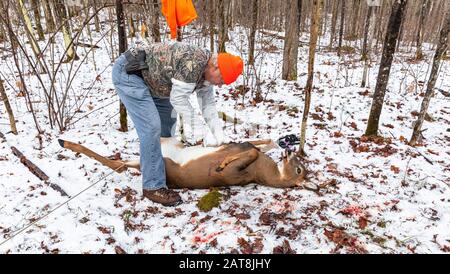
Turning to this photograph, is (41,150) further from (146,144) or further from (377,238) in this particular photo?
(377,238)

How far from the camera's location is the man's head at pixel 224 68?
3084mm

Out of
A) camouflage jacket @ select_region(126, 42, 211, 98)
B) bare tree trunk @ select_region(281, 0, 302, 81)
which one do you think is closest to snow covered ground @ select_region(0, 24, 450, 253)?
camouflage jacket @ select_region(126, 42, 211, 98)

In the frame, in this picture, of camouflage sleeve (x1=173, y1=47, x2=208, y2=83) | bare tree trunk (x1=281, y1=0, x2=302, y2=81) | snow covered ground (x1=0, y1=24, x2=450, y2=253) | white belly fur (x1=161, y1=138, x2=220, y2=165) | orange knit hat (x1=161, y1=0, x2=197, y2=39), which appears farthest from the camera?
bare tree trunk (x1=281, y1=0, x2=302, y2=81)

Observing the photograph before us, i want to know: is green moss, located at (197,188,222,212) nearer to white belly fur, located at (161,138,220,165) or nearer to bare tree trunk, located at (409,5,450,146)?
white belly fur, located at (161,138,220,165)

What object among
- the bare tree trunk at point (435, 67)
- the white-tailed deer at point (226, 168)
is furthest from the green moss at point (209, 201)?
the bare tree trunk at point (435, 67)

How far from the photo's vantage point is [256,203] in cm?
346

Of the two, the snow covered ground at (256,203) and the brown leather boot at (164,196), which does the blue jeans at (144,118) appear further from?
the snow covered ground at (256,203)

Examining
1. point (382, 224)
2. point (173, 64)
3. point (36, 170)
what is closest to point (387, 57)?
point (382, 224)

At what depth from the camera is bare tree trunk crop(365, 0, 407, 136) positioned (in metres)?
4.19

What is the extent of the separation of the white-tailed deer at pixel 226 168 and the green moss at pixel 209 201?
0.23 metres

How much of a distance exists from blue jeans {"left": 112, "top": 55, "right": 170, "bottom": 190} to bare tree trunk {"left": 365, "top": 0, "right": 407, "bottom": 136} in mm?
3276

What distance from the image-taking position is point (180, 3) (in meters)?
4.11

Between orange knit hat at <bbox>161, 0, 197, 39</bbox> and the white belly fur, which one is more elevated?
orange knit hat at <bbox>161, 0, 197, 39</bbox>

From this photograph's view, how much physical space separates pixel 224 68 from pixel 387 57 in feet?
8.91
